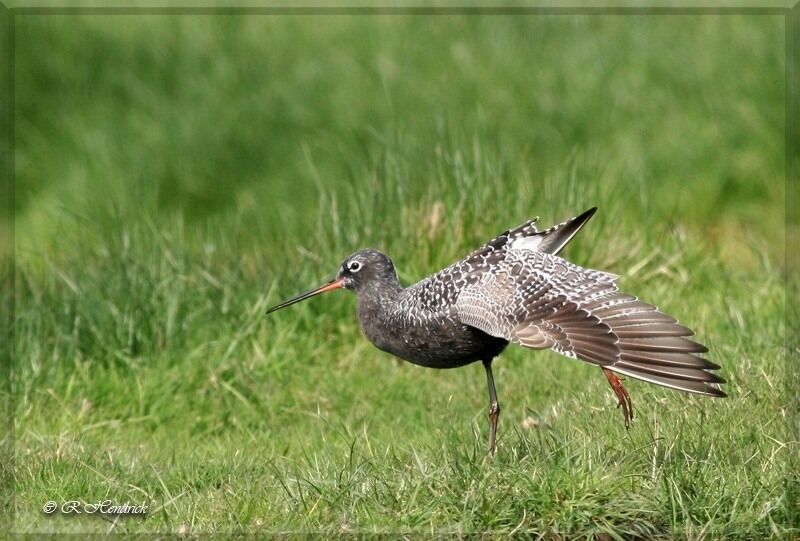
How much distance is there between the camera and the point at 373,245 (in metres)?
8.21

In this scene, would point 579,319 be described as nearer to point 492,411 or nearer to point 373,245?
point 492,411

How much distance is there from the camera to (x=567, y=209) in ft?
27.2

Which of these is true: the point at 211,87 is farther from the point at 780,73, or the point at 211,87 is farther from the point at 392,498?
the point at 392,498

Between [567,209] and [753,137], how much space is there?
9.64ft

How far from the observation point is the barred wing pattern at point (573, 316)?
503 centimetres

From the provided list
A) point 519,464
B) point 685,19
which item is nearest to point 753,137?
point 685,19

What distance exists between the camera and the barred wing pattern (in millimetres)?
5028

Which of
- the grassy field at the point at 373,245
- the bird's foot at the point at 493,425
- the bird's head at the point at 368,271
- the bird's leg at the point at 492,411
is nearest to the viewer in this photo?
the grassy field at the point at 373,245

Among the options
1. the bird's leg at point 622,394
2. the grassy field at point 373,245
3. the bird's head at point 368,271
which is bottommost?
the grassy field at point 373,245

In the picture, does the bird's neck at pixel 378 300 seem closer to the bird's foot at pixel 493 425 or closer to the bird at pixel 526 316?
the bird at pixel 526 316

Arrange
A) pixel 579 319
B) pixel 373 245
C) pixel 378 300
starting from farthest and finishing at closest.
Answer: pixel 373 245, pixel 378 300, pixel 579 319

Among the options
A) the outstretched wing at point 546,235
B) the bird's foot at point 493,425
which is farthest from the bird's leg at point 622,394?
the outstretched wing at point 546,235

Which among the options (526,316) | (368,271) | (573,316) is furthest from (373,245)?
(573,316)

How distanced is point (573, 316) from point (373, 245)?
294 cm
